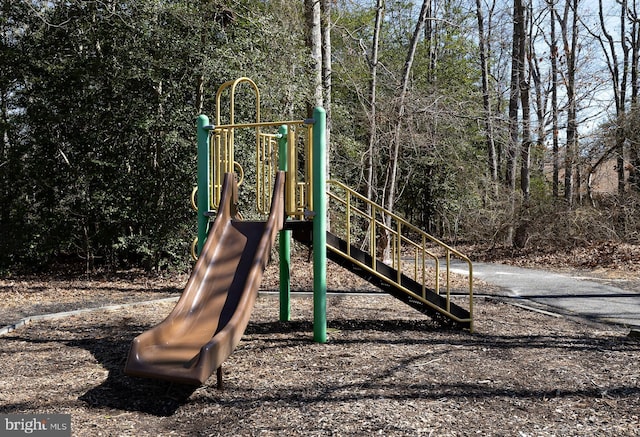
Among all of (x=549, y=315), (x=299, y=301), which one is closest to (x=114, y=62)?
(x=299, y=301)

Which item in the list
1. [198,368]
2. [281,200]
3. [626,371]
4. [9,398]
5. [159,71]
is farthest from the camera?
[159,71]

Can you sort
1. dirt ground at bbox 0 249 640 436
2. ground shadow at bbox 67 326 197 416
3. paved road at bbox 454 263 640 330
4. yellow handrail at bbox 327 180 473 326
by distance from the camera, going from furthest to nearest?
paved road at bbox 454 263 640 330, yellow handrail at bbox 327 180 473 326, ground shadow at bbox 67 326 197 416, dirt ground at bbox 0 249 640 436

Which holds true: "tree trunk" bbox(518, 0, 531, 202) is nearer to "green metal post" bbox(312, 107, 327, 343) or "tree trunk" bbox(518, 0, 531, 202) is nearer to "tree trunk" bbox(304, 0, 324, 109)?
"tree trunk" bbox(304, 0, 324, 109)

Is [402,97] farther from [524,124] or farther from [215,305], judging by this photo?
[215,305]

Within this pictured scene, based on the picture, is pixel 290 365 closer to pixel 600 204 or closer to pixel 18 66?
pixel 18 66

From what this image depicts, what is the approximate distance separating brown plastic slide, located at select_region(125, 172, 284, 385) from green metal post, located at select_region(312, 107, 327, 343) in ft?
1.30

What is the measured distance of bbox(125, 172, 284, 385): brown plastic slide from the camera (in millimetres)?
4230

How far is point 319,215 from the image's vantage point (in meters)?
6.09

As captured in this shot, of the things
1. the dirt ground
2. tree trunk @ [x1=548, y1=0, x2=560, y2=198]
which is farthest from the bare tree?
the dirt ground

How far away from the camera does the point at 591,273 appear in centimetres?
1286

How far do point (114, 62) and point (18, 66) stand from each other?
8.94 feet

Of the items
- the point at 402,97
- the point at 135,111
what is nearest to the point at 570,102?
the point at 402,97

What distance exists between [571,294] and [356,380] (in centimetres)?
657

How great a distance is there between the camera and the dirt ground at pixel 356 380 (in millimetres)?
3869
